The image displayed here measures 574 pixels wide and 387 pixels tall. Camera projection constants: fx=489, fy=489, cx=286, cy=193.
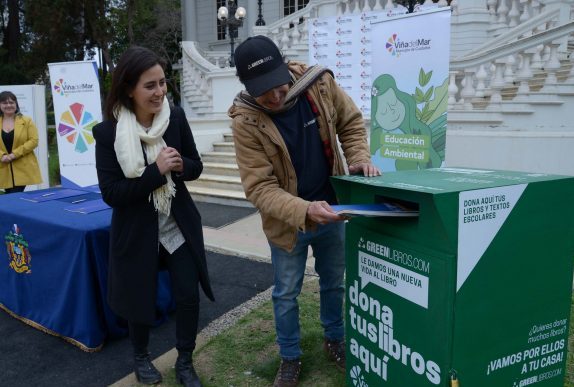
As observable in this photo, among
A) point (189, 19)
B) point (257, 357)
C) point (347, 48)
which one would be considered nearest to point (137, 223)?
point (257, 357)

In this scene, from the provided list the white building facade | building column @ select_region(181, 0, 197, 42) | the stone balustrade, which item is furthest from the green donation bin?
building column @ select_region(181, 0, 197, 42)

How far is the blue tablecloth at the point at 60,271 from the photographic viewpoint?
10.0 feet

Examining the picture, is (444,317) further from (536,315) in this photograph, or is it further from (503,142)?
(503,142)

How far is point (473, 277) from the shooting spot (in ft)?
5.28

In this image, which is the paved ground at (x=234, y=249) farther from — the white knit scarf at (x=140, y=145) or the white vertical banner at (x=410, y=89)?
the white vertical banner at (x=410, y=89)

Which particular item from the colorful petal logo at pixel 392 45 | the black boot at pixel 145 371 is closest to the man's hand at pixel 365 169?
the black boot at pixel 145 371

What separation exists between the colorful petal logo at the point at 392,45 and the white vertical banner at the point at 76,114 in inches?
157

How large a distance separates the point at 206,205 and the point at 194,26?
643 inches

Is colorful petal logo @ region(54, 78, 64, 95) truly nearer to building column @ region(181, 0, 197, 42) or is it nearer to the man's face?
the man's face

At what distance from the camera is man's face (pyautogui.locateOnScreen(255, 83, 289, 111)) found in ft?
7.10

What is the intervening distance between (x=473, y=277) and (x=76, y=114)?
6.59m

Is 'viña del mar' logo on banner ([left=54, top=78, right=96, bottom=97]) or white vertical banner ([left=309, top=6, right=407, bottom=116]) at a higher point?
white vertical banner ([left=309, top=6, right=407, bottom=116])

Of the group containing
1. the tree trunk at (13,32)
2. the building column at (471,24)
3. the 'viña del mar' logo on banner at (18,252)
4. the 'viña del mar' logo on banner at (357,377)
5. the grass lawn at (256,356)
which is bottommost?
the grass lawn at (256,356)

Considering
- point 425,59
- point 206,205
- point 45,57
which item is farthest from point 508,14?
point 45,57
